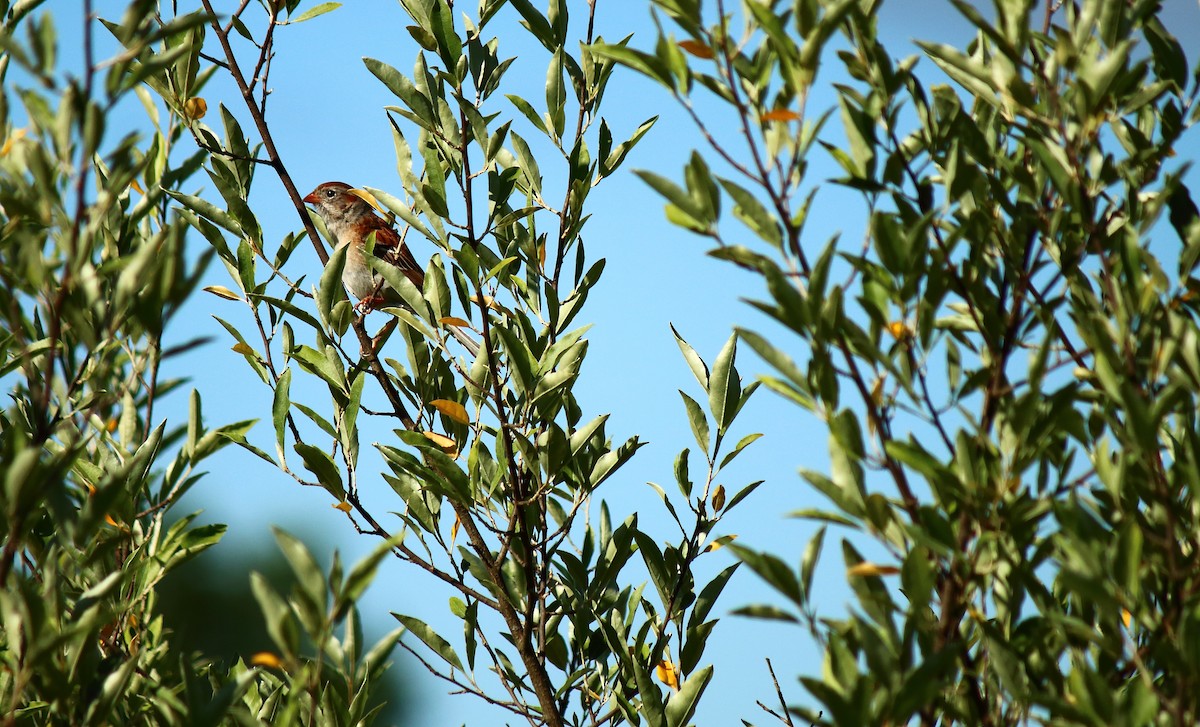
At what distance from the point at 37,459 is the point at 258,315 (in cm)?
159

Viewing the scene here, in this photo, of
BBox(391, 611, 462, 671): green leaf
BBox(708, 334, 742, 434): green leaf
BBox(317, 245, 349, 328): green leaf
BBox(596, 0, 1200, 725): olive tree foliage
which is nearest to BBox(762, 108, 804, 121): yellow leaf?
BBox(596, 0, 1200, 725): olive tree foliage

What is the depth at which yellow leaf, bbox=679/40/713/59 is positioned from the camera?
1.77 metres

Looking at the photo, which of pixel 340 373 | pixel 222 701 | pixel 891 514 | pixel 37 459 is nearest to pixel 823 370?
pixel 891 514

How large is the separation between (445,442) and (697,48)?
1313 millimetres

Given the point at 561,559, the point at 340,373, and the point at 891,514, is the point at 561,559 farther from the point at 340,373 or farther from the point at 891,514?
the point at 891,514

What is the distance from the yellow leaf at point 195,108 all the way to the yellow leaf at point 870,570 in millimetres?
2375

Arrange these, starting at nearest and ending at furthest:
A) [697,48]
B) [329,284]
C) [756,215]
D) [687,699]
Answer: [756,215], [697,48], [687,699], [329,284]

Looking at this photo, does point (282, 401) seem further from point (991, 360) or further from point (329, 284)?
point (991, 360)

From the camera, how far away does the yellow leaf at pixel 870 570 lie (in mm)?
1563

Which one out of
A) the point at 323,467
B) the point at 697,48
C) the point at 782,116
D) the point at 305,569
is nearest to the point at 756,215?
the point at 782,116

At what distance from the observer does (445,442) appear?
269cm

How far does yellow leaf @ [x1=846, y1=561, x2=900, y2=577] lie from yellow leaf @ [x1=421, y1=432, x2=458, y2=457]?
4.47 ft

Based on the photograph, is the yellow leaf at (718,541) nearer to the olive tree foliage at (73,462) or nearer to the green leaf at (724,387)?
the green leaf at (724,387)

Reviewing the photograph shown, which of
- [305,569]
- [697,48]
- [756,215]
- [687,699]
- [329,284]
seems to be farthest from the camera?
[329,284]
